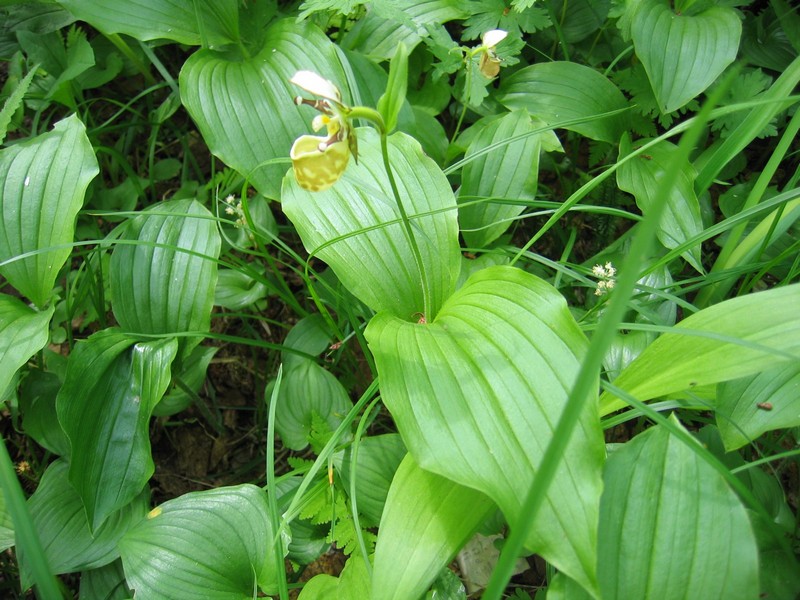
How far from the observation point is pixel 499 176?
1.82 meters

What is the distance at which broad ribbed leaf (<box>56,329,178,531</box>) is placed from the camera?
1553 millimetres

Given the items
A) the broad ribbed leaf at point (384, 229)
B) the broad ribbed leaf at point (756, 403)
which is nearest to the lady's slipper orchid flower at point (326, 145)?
the broad ribbed leaf at point (384, 229)

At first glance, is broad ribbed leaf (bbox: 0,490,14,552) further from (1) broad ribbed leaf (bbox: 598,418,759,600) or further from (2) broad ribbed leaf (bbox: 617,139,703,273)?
(2) broad ribbed leaf (bbox: 617,139,703,273)

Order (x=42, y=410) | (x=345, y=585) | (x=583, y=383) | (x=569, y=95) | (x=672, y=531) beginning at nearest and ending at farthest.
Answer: (x=583, y=383) → (x=672, y=531) → (x=345, y=585) → (x=42, y=410) → (x=569, y=95)

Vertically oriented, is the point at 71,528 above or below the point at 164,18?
below

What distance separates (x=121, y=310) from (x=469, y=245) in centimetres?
109

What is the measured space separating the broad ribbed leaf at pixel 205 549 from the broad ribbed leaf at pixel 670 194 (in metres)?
1.36

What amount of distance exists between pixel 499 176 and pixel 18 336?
4.76 feet

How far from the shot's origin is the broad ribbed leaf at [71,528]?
1625 millimetres

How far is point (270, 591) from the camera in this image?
4.35ft

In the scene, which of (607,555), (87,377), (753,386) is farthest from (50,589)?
(753,386)

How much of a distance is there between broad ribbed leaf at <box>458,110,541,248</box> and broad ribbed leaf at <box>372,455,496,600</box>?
0.88 m

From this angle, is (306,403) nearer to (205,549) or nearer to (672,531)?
(205,549)

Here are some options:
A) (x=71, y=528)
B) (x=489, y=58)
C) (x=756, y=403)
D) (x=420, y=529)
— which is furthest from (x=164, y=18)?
(x=756, y=403)
